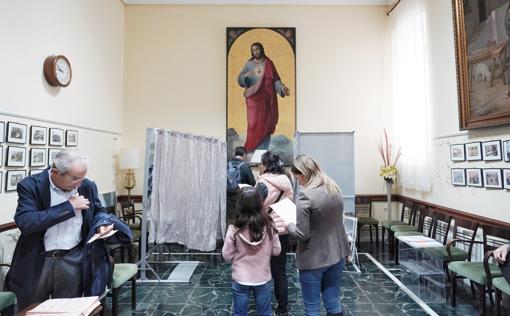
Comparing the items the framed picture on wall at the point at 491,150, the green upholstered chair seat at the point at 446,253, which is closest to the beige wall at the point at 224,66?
the framed picture on wall at the point at 491,150

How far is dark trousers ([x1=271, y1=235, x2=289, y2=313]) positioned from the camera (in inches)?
110

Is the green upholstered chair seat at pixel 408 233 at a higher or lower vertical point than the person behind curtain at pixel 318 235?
lower

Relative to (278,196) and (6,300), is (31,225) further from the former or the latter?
(278,196)

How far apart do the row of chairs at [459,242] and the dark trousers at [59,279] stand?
305cm

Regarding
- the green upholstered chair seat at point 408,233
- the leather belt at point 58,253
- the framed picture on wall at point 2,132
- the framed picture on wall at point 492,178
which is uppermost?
the framed picture on wall at point 2,132

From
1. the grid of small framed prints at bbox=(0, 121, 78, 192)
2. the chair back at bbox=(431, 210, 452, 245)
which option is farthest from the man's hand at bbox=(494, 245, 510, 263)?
the grid of small framed prints at bbox=(0, 121, 78, 192)

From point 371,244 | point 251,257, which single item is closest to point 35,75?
point 251,257

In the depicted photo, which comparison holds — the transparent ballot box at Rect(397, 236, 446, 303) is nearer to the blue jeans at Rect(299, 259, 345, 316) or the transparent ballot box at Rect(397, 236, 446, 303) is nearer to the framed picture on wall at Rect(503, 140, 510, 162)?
the framed picture on wall at Rect(503, 140, 510, 162)

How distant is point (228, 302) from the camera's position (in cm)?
329

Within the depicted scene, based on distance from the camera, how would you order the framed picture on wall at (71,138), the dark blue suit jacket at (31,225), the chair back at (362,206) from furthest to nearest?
the chair back at (362,206) → the framed picture on wall at (71,138) → the dark blue suit jacket at (31,225)

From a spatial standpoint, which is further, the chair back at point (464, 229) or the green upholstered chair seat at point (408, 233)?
the green upholstered chair seat at point (408, 233)

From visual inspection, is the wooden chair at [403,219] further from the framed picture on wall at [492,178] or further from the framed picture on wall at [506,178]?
the framed picture on wall at [506,178]

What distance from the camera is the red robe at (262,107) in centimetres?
586

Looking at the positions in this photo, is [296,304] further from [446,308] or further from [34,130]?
[34,130]
